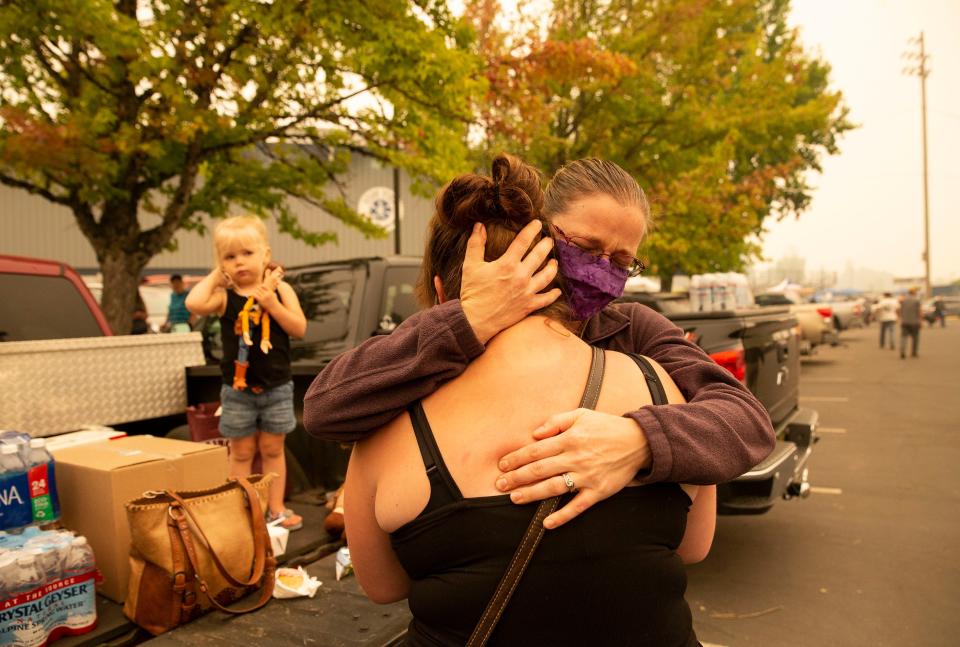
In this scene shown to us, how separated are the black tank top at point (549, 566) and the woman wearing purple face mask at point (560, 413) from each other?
5cm

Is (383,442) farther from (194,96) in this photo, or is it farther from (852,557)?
(194,96)

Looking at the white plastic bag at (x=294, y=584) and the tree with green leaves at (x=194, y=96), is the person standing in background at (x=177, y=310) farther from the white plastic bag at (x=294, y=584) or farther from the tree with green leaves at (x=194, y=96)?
the white plastic bag at (x=294, y=584)

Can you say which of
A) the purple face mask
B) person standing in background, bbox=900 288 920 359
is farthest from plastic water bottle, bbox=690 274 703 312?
person standing in background, bbox=900 288 920 359

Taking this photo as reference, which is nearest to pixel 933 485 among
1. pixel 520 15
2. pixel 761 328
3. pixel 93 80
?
pixel 761 328

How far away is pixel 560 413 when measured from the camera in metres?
1.25

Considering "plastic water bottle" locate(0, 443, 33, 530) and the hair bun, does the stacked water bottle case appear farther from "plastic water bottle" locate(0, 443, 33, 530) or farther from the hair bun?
the hair bun

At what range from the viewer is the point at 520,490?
1166 millimetres

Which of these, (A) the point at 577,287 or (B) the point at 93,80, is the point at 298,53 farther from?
(A) the point at 577,287

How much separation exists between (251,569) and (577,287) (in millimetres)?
2231

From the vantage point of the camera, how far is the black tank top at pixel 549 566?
1.17 metres

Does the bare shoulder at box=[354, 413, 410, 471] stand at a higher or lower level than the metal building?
lower

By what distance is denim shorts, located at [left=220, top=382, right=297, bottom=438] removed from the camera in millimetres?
3863

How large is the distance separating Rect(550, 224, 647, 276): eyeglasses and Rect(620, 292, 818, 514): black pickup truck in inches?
95.7

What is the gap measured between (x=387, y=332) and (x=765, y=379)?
2.71m
